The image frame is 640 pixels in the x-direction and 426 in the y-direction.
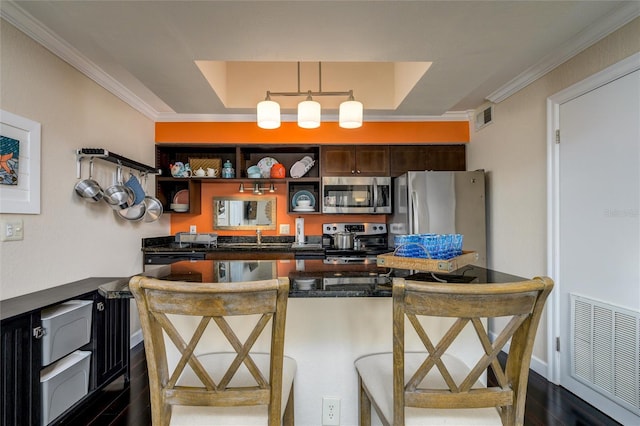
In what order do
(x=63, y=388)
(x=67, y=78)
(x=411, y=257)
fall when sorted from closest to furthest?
(x=411, y=257)
(x=63, y=388)
(x=67, y=78)

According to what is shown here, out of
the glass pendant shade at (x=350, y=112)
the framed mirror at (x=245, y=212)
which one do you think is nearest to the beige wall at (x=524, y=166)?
the glass pendant shade at (x=350, y=112)

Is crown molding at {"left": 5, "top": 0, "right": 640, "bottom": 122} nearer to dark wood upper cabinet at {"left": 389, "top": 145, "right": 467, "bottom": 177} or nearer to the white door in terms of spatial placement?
the white door

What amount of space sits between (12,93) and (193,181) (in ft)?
6.62

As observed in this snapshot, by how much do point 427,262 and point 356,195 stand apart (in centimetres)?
253

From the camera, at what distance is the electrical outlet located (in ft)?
5.13

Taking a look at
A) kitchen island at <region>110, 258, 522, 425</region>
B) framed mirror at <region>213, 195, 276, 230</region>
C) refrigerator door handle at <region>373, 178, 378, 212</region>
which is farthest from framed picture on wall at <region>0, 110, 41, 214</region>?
refrigerator door handle at <region>373, 178, 378, 212</region>

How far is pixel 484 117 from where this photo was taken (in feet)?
11.0

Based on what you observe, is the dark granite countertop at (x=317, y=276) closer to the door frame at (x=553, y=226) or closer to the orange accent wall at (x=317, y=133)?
the door frame at (x=553, y=226)

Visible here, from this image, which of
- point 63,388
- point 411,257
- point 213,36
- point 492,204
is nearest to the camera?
point 411,257

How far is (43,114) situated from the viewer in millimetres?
2072

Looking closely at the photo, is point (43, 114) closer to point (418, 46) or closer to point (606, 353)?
point (418, 46)

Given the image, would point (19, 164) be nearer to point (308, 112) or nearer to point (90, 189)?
point (90, 189)

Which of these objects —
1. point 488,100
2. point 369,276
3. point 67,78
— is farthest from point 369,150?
point 67,78

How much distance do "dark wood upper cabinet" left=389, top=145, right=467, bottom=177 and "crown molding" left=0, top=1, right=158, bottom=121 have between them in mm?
2761
